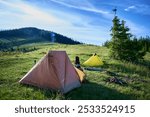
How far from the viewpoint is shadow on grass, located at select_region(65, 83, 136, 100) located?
14423mm

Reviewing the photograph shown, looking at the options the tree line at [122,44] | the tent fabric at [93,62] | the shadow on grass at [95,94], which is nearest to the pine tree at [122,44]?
the tree line at [122,44]

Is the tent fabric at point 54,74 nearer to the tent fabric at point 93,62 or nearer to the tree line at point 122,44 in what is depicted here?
the tent fabric at point 93,62

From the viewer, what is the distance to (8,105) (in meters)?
11.6

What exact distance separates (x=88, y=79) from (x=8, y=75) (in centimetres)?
586

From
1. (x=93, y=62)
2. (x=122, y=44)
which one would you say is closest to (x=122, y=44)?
(x=122, y=44)

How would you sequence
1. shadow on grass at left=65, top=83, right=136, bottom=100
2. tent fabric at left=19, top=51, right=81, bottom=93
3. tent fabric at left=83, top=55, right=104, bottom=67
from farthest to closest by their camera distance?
1. tent fabric at left=83, top=55, right=104, bottom=67
2. tent fabric at left=19, top=51, right=81, bottom=93
3. shadow on grass at left=65, top=83, right=136, bottom=100

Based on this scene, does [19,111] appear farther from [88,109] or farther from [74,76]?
[74,76]

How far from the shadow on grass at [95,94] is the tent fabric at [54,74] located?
20.0 inches

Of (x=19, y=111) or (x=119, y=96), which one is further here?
(x=119, y=96)

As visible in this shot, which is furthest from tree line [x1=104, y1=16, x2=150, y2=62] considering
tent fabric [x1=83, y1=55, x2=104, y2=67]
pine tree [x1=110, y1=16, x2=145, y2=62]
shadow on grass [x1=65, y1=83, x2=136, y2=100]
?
shadow on grass [x1=65, y1=83, x2=136, y2=100]

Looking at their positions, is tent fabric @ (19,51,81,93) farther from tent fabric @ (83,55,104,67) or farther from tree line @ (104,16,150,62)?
tree line @ (104,16,150,62)

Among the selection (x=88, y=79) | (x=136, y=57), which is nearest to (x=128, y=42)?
(x=136, y=57)

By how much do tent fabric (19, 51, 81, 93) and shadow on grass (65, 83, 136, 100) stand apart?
1.67 ft

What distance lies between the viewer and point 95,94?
596 inches
